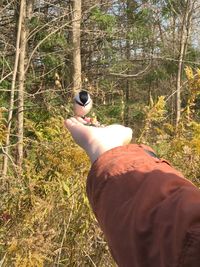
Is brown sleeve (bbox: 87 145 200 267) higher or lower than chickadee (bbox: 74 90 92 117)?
lower

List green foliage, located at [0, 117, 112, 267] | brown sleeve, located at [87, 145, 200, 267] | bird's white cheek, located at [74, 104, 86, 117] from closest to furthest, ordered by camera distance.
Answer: brown sleeve, located at [87, 145, 200, 267], bird's white cheek, located at [74, 104, 86, 117], green foliage, located at [0, 117, 112, 267]

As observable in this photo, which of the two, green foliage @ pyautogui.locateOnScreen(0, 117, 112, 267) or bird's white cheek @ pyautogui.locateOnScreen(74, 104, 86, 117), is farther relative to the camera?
green foliage @ pyautogui.locateOnScreen(0, 117, 112, 267)

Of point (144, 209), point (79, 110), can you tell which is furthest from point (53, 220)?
point (144, 209)

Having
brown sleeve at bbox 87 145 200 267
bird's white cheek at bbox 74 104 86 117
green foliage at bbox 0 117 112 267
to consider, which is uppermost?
bird's white cheek at bbox 74 104 86 117

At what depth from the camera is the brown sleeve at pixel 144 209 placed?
656 mm

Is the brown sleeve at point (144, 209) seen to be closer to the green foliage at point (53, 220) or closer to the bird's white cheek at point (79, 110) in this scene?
the bird's white cheek at point (79, 110)

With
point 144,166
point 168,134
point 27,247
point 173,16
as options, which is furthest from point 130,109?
point 144,166

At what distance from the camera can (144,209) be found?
734mm

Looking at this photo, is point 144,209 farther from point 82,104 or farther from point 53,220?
point 53,220

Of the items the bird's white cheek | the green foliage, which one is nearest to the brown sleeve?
the bird's white cheek

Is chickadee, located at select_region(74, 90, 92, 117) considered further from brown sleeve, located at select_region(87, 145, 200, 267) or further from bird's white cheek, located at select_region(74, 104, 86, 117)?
brown sleeve, located at select_region(87, 145, 200, 267)

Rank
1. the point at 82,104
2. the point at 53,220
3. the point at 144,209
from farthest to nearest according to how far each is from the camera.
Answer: the point at 53,220 → the point at 82,104 → the point at 144,209

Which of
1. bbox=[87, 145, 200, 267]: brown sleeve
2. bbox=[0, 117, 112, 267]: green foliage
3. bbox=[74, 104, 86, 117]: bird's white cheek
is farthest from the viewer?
bbox=[0, 117, 112, 267]: green foliage

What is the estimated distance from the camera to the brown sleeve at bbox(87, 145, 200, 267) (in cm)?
66
